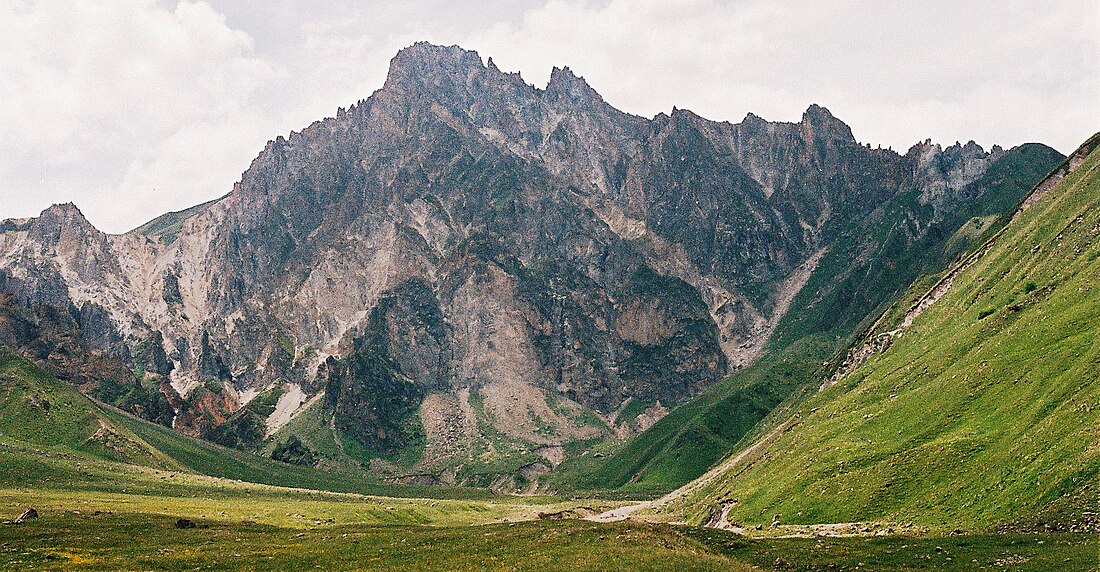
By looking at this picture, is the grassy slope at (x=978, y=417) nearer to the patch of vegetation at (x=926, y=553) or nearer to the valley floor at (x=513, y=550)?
the patch of vegetation at (x=926, y=553)

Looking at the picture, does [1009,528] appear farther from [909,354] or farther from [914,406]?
[909,354]

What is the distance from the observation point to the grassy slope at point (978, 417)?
265ft

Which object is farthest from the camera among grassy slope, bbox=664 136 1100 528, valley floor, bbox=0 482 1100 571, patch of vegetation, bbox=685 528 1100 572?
grassy slope, bbox=664 136 1100 528

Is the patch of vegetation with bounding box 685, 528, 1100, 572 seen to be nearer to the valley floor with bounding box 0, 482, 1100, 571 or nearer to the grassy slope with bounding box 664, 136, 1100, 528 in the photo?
the valley floor with bounding box 0, 482, 1100, 571

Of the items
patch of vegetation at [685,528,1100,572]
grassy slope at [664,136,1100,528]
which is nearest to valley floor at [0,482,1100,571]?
patch of vegetation at [685,528,1100,572]

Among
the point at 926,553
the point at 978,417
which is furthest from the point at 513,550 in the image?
the point at 978,417

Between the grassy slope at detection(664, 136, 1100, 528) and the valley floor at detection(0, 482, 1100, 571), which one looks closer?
the valley floor at detection(0, 482, 1100, 571)

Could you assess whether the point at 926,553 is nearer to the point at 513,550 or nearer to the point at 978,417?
the point at 513,550

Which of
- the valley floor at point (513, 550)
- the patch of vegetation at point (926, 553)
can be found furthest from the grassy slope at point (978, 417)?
the valley floor at point (513, 550)

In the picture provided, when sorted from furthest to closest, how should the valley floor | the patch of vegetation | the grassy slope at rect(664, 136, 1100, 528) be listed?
the grassy slope at rect(664, 136, 1100, 528) → the valley floor → the patch of vegetation

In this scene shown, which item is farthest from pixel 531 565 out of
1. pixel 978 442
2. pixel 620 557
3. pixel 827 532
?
pixel 978 442

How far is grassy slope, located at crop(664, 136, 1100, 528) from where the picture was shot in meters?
80.7

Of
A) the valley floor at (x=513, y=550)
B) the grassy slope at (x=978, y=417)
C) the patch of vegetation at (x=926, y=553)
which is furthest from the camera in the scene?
the grassy slope at (x=978, y=417)

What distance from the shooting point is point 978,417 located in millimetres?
106000
